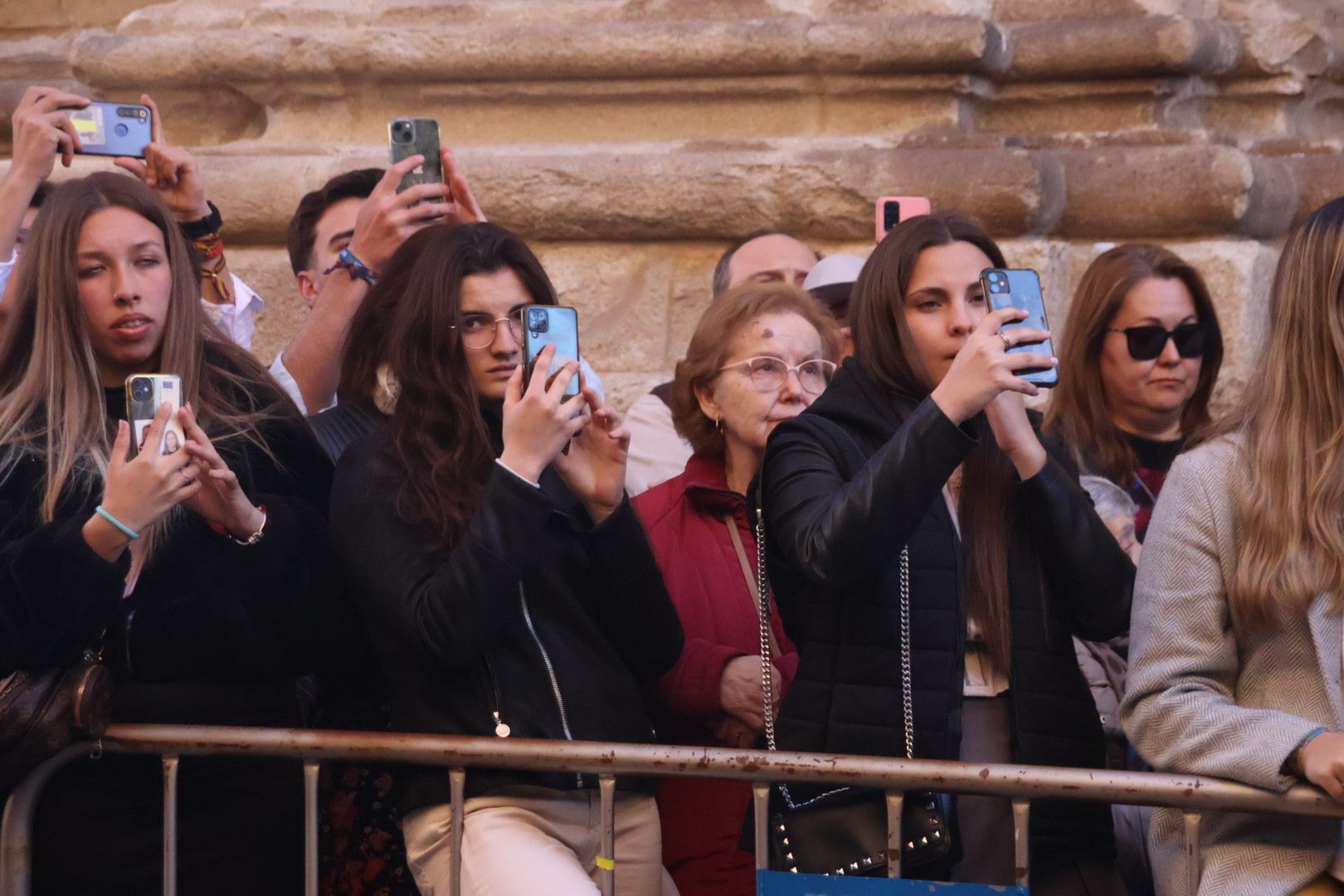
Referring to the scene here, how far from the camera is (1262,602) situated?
9.56ft

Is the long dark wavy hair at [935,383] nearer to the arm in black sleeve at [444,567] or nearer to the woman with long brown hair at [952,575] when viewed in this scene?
the woman with long brown hair at [952,575]

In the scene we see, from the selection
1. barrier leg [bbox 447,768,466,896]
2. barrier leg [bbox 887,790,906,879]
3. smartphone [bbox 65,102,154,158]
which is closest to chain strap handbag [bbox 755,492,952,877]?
barrier leg [bbox 887,790,906,879]

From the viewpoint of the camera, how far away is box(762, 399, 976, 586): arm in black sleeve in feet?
9.69

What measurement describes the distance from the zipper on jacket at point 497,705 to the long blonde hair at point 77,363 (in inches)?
24.4

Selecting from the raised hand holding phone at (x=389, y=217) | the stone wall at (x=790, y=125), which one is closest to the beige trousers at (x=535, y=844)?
the raised hand holding phone at (x=389, y=217)

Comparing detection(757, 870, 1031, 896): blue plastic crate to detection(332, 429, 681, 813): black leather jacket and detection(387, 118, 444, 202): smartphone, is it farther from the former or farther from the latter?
detection(387, 118, 444, 202): smartphone

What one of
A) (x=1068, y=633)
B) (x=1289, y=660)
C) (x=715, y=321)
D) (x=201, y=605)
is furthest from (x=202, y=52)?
(x=1289, y=660)

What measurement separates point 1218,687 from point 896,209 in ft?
5.73

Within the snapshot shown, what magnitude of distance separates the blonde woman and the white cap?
163 centimetres

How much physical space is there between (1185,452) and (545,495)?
3.42ft

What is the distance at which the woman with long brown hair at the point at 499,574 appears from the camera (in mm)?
3061

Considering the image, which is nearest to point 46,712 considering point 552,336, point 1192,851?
point 552,336

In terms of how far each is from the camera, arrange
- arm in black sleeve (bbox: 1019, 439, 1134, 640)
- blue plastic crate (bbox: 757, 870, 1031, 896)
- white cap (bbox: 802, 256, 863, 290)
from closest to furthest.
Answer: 1. blue plastic crate (bbox: 757, 870, 1031, 896)
2. arm in black sleeve (bbox: 1019, 439, 1134, 640)
3. white cap (bbox: 802, 256, 863, 290)

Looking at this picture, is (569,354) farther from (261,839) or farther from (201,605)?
(261,839)
